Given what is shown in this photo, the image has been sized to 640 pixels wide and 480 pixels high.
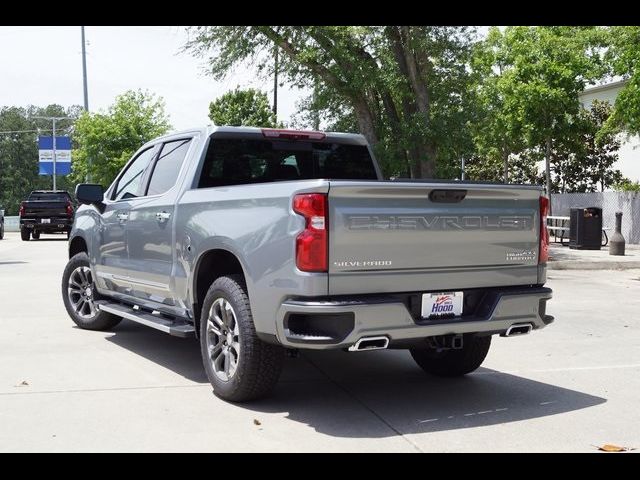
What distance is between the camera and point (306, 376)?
6527 mm

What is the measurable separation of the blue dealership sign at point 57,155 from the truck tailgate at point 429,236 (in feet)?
170

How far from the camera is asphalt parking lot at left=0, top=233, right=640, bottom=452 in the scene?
4.74 m

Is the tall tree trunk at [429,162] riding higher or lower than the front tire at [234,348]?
higher

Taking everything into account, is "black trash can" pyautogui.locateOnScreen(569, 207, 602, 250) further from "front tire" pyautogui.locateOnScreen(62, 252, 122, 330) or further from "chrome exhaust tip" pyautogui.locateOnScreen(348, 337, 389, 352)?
"chrome exhaust tip" pyautogui.locateOnScreen(348, 337, 389, 352)

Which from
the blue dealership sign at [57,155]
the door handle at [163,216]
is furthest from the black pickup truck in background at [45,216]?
the blue dealership sign at [57,155]

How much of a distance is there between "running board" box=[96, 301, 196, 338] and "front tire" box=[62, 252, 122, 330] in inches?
21.6

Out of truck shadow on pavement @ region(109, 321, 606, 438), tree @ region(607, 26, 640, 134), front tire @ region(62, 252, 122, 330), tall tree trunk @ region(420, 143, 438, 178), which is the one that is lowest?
truck shadow on pavement @ region(109, 321, 606, 438)

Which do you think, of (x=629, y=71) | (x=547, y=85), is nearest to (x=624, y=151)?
(x=547, y=85)

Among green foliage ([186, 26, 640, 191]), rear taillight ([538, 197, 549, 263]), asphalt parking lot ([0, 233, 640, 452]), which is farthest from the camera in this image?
green foliage ([186, 26, 640, 191])

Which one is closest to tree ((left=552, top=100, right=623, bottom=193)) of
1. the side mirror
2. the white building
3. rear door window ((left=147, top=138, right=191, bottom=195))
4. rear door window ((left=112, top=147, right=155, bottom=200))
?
the white building

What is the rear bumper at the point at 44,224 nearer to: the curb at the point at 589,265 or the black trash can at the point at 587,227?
the black trash can at the point at 587,227

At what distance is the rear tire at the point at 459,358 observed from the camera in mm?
6363
